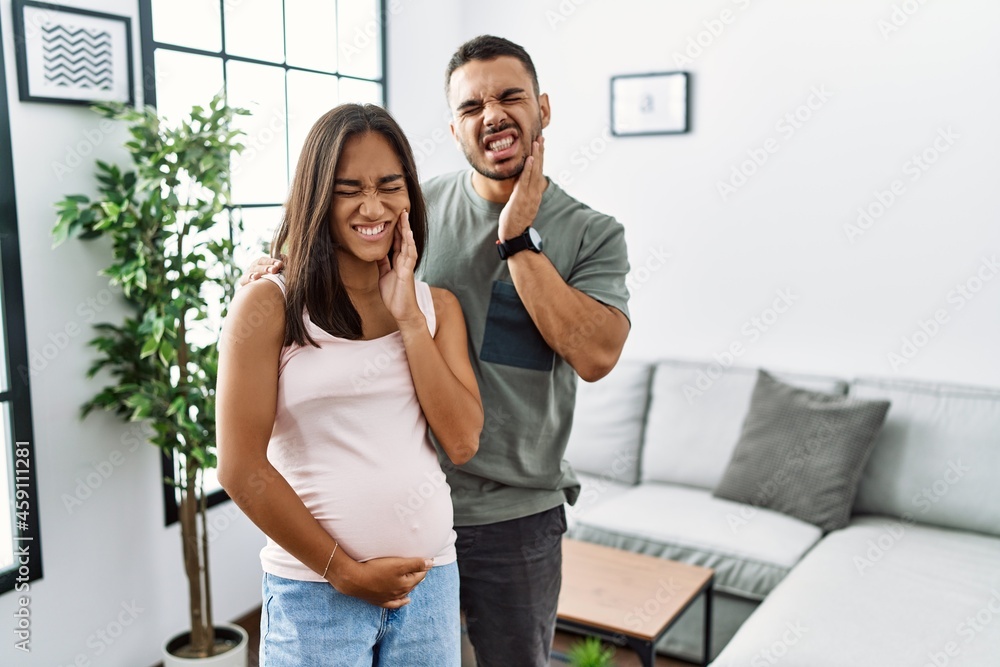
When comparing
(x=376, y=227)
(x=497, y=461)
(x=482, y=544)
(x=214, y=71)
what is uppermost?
(x=214, y=71)

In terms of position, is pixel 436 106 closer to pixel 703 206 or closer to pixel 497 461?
pixel 703 206

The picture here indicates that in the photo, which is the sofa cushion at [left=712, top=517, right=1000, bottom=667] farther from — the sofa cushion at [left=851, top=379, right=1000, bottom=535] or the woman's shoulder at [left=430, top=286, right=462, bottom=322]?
the woman's shoulder at [left=430, top=286, right=462, bottom=322]

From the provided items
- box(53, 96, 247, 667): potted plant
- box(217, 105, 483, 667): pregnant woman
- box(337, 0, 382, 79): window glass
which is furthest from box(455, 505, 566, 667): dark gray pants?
box(337, 0, 382, 79): window glass

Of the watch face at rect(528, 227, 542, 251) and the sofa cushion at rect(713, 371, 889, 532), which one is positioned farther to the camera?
the sofa cushion at rect(713, 371, 889, 532)

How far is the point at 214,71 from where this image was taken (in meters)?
3.06

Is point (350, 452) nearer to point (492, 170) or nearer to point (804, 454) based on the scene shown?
point (492, 170)

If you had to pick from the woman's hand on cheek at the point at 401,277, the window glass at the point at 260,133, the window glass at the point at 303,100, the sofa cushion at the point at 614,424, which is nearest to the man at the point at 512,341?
the woman's hand on cheek at the point at 401,277

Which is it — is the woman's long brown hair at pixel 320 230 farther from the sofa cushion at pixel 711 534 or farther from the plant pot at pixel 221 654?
the sofa cushion at pixel 711 534

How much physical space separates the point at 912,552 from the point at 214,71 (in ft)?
8.94

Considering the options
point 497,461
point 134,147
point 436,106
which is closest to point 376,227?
point 497,461

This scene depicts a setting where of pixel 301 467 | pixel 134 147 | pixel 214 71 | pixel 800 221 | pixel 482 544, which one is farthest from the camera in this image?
pixel 800 221

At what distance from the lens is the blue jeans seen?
126 cm

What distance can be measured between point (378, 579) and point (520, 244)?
2.11 feet

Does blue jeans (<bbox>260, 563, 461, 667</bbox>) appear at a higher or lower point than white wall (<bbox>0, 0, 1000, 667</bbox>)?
lower
